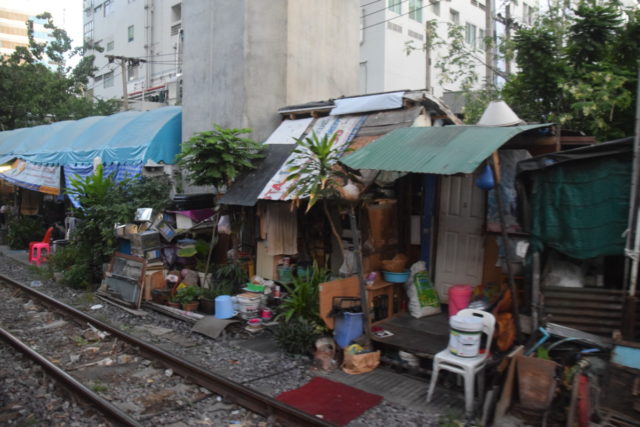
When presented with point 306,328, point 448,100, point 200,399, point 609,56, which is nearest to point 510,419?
point 306,328

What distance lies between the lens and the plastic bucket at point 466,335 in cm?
557

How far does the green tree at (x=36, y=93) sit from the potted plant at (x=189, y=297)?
21.1m

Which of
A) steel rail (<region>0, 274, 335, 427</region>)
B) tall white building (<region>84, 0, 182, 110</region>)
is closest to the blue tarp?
steel rail (<region>0, 274, 335, 427</region>)

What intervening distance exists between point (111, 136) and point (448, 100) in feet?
43.3

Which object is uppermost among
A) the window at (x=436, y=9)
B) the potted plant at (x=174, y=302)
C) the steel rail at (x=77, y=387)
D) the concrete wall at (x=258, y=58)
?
the window at (x=436, y=9)

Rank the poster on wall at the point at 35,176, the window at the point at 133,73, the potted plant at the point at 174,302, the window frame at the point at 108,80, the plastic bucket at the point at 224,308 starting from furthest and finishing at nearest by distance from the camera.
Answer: the window frame at the point at 108,80 < the window at the point at 133,73 < the poster on wall at the point at 35,176 < the potted plant at the point at 174,302 < the plastic bucket at the point at 224,308

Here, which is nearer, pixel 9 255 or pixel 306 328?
pixel 306 328

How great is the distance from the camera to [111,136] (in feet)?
49.0

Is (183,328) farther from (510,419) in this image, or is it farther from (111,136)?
(111,136)

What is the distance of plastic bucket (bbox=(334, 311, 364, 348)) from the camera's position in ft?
23.1

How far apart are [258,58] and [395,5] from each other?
1708 cm

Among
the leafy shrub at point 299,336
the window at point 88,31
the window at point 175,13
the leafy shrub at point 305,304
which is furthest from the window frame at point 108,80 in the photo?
the leafy shrub at point 299,336

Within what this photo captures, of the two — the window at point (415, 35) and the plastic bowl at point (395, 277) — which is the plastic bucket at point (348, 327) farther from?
the window at point (415, 35)

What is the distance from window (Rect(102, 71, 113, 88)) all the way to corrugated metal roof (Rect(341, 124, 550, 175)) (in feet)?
136
